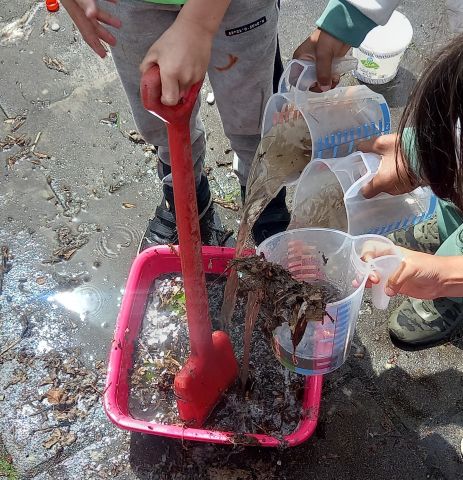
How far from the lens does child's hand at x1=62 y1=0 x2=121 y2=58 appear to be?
1.30 metres

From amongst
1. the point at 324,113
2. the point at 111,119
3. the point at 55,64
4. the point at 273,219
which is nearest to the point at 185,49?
the point at 324,113

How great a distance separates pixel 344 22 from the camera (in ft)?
4.75

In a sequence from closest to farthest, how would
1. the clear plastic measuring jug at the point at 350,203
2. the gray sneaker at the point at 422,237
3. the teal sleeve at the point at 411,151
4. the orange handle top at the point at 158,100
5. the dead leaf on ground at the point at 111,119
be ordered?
the orange handle top at the point at 158,100, the teal sleeve at the point at 411,151, the clear plastic measuring jug at the point at 350,203, the gray sneaker at the point at 422,237, the dead leaf on ground at the point at 111,119

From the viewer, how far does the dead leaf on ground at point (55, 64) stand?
2.54 meters

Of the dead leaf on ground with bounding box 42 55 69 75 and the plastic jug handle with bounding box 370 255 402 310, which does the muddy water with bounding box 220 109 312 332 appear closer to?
the plastic jug handle with bounding box 370 255 402 310

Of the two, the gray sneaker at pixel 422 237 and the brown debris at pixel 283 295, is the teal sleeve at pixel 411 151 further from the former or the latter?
the gray sneaker at pixel 422 237

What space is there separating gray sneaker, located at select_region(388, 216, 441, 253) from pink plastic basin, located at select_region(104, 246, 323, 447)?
637mm

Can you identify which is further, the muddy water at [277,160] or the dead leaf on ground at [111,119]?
the dead leaf on ground at [111,119]

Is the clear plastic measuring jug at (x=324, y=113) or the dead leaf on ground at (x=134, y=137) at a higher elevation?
the clear plastic measuring jug at (x=324, y=113)

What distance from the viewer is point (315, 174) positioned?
153 centimetres

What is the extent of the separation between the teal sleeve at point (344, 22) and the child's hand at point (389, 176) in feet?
0.89

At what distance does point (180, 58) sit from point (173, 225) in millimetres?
1073

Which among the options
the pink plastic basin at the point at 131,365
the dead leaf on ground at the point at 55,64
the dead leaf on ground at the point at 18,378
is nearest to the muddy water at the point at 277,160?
the pink plastic basin at the point at 131,365

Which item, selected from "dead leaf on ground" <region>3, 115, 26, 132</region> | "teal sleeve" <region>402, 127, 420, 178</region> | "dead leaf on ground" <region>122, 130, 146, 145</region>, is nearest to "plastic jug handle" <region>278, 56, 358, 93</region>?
"teal sleeve" <region>402, 127, 420, 178</region>
